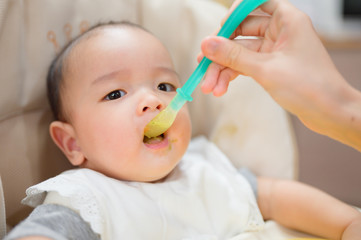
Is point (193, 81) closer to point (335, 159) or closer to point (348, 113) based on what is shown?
point (348, 113)

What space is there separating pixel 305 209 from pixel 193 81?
1.27ft

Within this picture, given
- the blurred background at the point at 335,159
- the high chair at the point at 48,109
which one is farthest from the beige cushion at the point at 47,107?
the blurred background at the point at 335,159

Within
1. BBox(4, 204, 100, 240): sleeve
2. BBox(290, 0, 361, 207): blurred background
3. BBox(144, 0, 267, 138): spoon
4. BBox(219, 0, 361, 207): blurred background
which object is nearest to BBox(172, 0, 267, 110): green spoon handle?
BBox(144, 0, 267, 138): spoon

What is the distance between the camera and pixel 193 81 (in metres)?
0.65

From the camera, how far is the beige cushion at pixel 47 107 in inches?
31.8

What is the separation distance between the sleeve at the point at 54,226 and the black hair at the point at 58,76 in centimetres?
25

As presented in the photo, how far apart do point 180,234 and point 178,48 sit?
486mm

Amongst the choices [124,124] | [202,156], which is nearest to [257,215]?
[202,156]

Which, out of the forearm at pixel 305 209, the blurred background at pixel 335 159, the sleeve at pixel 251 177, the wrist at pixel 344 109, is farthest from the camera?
the blurred background at pixel 335 159

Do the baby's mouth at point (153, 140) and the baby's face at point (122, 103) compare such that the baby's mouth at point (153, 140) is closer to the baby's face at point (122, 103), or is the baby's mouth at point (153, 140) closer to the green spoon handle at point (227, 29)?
the baby's face at point (122, 103)

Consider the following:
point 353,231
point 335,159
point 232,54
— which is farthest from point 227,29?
point 335,159

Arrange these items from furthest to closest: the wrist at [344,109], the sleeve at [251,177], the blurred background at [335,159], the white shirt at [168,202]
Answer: the blurred background at [335,159] → the sleeve at [251,177] → the white shirt at [168,202] → the wrist at [344,109]

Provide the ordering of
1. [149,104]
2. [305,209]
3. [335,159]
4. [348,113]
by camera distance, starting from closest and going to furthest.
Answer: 1. [348,113]
2. [149,104]
3. [305,209]
4. [335,159]

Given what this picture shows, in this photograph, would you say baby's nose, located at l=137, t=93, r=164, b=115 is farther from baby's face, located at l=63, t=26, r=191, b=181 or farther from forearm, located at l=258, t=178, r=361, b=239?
forearm, located at l=258, t=178, r=361, b=239
